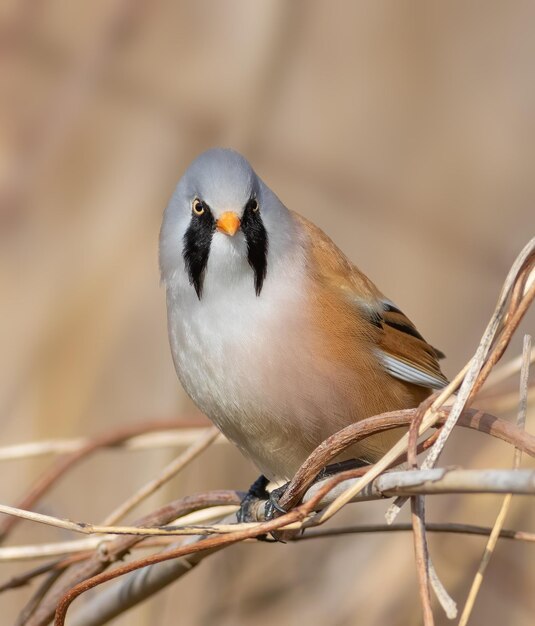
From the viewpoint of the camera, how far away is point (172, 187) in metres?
3.31

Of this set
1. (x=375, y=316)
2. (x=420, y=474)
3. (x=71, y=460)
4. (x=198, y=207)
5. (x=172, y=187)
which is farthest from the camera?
(x=172, y=187)

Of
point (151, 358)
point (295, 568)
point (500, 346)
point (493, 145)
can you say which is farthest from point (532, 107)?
point (500, 346)

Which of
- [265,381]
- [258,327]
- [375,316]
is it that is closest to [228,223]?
[258,327]

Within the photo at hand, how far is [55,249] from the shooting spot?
3.60m

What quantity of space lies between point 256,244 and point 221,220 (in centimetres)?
11

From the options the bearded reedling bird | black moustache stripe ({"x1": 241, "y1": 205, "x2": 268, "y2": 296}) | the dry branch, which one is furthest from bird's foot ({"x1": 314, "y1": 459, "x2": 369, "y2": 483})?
the dry branch

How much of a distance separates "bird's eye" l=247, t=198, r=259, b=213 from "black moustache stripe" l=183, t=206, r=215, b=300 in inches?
3.7

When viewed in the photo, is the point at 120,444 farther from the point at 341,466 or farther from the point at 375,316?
the point at 375,316

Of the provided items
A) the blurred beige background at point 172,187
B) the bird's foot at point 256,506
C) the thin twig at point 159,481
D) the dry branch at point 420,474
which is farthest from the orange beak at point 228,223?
the blurred beige background at point 172,187

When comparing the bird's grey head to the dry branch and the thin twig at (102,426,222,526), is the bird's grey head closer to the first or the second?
the thin twig at (102,426,222,526)

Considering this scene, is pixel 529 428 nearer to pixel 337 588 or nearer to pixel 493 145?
pixel 337 588

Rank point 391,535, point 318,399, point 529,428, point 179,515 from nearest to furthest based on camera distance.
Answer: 1. point 179,515
2. point 318,399
3. point 529,428
4. point 391,535

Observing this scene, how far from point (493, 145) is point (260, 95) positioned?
111 cm

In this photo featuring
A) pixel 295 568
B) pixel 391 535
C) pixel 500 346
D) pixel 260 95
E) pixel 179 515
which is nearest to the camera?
pixel 500 346
